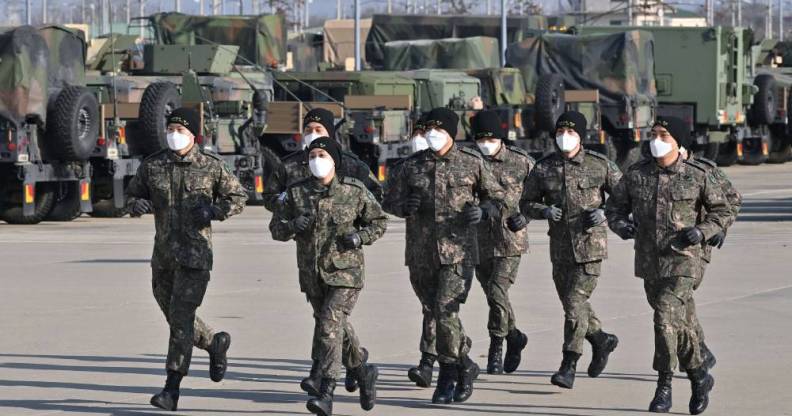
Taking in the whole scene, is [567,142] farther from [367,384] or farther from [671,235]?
[367,384]

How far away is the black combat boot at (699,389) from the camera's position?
9469 millimetres

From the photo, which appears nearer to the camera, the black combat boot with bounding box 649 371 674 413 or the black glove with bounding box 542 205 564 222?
the black combat boot with bounding box 649 371 674 413

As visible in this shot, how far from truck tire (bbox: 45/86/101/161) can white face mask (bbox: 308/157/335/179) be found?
547 inches

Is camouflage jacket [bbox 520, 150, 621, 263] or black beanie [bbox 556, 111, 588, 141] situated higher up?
black beanie [bbox 556, 111, 588, 141]

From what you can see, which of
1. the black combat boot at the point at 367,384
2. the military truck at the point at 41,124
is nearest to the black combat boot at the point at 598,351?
the black combat boot at the point at 367,384

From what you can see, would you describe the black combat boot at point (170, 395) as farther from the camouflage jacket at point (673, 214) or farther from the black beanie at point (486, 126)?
the black beanie at point (486, 126)

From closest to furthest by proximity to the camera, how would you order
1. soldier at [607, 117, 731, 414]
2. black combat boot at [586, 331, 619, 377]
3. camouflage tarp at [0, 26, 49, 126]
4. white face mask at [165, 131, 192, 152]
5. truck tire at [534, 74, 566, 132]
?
soldier at [607, 117, 731, 414] → white face mask at [165, 131, 192, 152] → black combat boot at [586, 331, 619, 377] → camouflage tarp at [0, 26, 49, 126] → truck tire at [534, 74, 566, 132]

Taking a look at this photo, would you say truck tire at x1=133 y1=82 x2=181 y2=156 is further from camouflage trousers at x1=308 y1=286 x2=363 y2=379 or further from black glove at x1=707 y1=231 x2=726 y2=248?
black glove at x1=707 y1=231 x2=726 y2=248

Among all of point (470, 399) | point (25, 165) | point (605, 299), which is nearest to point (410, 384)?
point (470, 399)

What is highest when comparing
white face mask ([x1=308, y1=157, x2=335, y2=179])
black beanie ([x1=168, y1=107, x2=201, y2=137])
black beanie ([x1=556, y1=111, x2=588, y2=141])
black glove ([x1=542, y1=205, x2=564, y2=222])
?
black beanie ([x1=168, y1=107, x2=201, y2=137])

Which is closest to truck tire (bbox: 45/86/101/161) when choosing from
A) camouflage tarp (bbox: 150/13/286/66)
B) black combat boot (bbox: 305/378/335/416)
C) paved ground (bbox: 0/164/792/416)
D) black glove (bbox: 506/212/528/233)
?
paved ground (bbox: 0/164/792/416)

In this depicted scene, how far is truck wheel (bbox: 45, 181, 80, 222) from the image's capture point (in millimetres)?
24191

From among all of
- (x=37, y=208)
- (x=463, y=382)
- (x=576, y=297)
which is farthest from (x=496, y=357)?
(x=37, y=208)

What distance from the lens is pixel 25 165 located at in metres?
22.8
